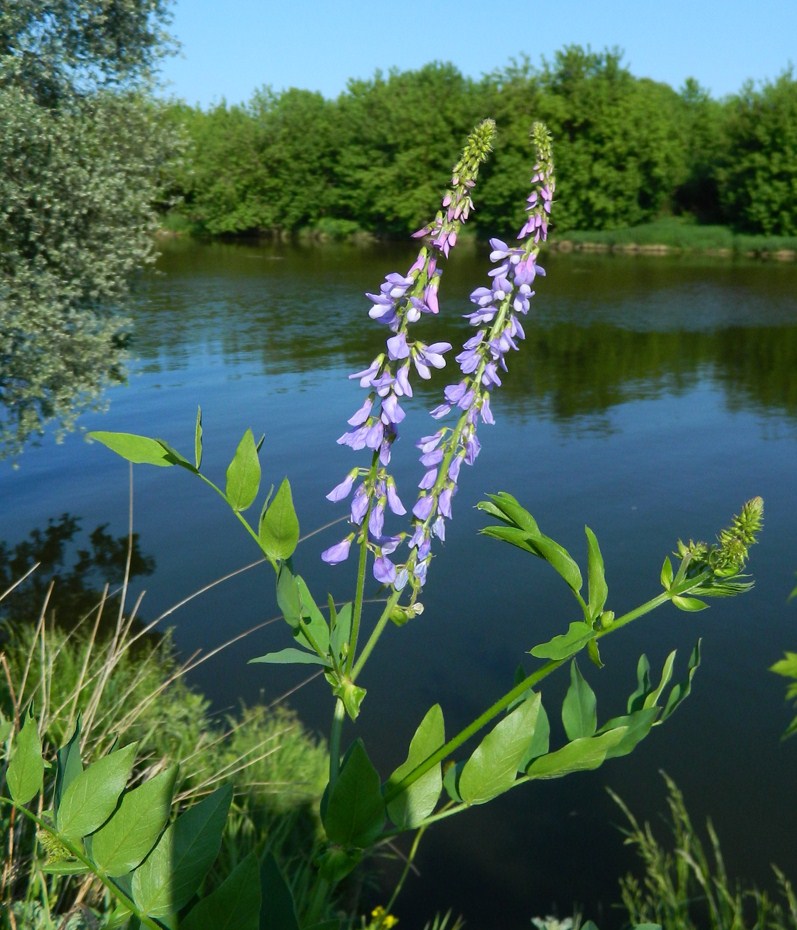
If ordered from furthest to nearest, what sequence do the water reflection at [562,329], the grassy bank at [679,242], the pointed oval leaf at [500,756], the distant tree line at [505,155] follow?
the distant tree line at [505,155], the grassy bank at [679,242], the water reflection at [562,329], the pointed oval leaf at [500,756]

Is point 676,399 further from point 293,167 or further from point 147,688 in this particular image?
point 293,167

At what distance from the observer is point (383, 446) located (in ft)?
5.39

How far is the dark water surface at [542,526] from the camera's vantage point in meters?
6.22

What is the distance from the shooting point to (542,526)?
10422 mm

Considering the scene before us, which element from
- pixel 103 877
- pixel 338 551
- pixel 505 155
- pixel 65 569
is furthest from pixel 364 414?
pixel 505 155

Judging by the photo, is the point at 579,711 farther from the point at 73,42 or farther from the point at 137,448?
the point at 73,42

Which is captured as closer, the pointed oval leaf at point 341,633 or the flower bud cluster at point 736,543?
the flower bud cluster at point 736,543

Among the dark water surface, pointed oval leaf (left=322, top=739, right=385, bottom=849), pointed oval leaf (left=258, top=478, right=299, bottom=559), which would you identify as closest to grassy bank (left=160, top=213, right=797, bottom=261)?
the dark water surface

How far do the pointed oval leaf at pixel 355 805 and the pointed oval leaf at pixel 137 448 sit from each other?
0.52 meters

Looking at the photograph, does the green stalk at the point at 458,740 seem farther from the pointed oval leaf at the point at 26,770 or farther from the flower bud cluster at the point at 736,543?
the pointed oval leaf at the point at 26,770

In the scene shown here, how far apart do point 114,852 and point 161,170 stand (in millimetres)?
10868

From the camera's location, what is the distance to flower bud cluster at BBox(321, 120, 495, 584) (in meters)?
1.56

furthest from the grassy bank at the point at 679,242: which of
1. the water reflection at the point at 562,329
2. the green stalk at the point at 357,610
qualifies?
the green stalk at the point at 357,610

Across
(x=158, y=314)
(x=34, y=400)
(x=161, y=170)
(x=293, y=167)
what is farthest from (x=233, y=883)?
(x=293, y=167)
